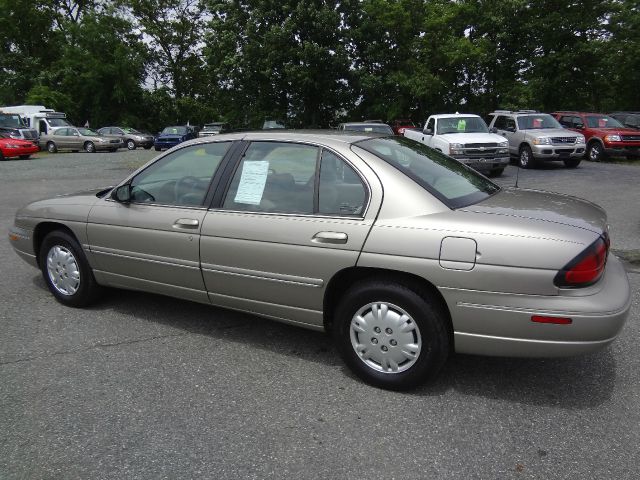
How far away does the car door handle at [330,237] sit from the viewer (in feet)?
10.6

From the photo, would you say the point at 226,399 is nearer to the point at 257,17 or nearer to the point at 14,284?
the point at 14,284

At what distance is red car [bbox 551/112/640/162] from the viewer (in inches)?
729

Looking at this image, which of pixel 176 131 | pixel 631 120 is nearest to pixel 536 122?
pixel 631 120

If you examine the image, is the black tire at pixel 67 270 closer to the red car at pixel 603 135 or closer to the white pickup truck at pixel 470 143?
the white pickup truck at pixel 470 143

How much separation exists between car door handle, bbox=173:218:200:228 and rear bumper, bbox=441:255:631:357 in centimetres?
182

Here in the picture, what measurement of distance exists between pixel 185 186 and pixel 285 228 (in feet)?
3.56

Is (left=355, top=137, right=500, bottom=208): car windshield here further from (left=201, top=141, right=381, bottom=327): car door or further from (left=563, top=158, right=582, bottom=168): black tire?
(left=563, top=158, right=582, bottom=168): black tire

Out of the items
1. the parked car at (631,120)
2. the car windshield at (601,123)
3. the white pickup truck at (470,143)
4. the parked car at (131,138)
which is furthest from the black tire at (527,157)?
the parked car at (131,138)

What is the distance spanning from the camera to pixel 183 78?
164 feet

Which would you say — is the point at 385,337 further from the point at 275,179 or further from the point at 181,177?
the point at 181,177

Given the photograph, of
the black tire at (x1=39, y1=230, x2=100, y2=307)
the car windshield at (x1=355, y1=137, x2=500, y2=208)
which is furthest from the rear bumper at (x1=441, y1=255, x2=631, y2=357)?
the black tire at (x1=39, y1=230, x2=100, y2=307)

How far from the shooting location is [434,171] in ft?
12.1

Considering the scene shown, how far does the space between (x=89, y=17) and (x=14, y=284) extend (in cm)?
4544

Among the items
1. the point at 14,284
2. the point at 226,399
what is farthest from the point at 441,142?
the point at 226,399
